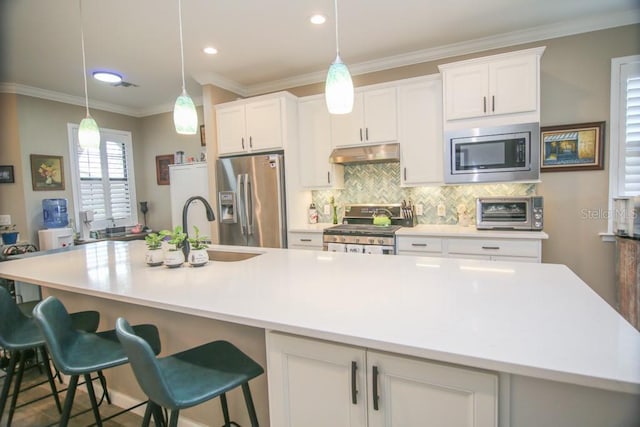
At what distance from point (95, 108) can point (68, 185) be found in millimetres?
1220

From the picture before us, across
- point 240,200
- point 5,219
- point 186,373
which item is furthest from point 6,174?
point 186,373

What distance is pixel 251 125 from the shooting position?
3973mm

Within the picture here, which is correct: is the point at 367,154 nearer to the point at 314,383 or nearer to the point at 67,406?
the point at 314,383

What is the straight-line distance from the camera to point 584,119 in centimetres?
302

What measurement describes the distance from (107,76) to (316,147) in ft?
8.12

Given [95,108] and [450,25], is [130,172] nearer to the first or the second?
[95,108]

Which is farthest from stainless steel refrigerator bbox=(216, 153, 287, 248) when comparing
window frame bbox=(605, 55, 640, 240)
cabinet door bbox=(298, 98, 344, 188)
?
window frame bbox=(605, 55, 640, 240)

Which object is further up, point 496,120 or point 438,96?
point 438,96

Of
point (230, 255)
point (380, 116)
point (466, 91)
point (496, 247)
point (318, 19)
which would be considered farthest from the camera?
point (380, 116)

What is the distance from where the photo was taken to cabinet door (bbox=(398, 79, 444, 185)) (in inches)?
131

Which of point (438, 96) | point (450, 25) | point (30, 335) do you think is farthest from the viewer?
point (438, 96)

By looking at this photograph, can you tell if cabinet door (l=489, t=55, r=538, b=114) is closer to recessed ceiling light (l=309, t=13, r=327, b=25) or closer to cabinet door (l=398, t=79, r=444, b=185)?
cabinet door (l=398, t=79, r=444, b=185)

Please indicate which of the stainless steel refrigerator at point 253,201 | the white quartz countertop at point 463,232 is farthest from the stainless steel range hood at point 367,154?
the white quartz countertop at point 463,232

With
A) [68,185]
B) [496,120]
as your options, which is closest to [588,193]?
[496,120]
